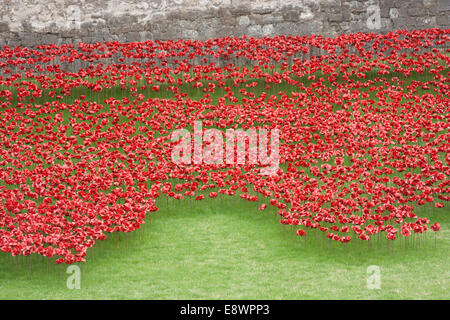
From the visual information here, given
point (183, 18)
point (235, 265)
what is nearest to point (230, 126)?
point (235, 265)

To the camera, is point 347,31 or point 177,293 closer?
point 177,293

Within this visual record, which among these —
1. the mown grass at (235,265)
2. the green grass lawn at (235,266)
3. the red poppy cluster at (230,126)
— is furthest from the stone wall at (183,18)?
the green grass lawn at (235,266)

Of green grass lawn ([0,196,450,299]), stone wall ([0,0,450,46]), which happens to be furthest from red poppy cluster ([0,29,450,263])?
stone wall ([0,0,450,46])

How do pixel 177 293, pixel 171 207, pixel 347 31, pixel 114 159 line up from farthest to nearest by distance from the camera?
1. pixel 347 31
2. pixel 114 159
3. pixel 171 207
4. pixel 177 293

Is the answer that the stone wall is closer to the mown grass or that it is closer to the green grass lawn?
the mown grass

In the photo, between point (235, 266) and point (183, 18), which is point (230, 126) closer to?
point (235, 266)

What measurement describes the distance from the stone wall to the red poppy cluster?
70 centimetres

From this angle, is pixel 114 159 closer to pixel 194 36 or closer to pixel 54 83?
pixel 54 83

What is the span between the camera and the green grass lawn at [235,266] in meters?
7.36

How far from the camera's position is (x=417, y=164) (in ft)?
35.4

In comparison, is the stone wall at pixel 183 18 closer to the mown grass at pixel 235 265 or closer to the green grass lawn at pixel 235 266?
the mown grass at pixel 235 265

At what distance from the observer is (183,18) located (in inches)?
679

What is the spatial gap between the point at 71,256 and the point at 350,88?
8.88 metres

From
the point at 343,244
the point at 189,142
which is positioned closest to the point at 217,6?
the point at 189,142
